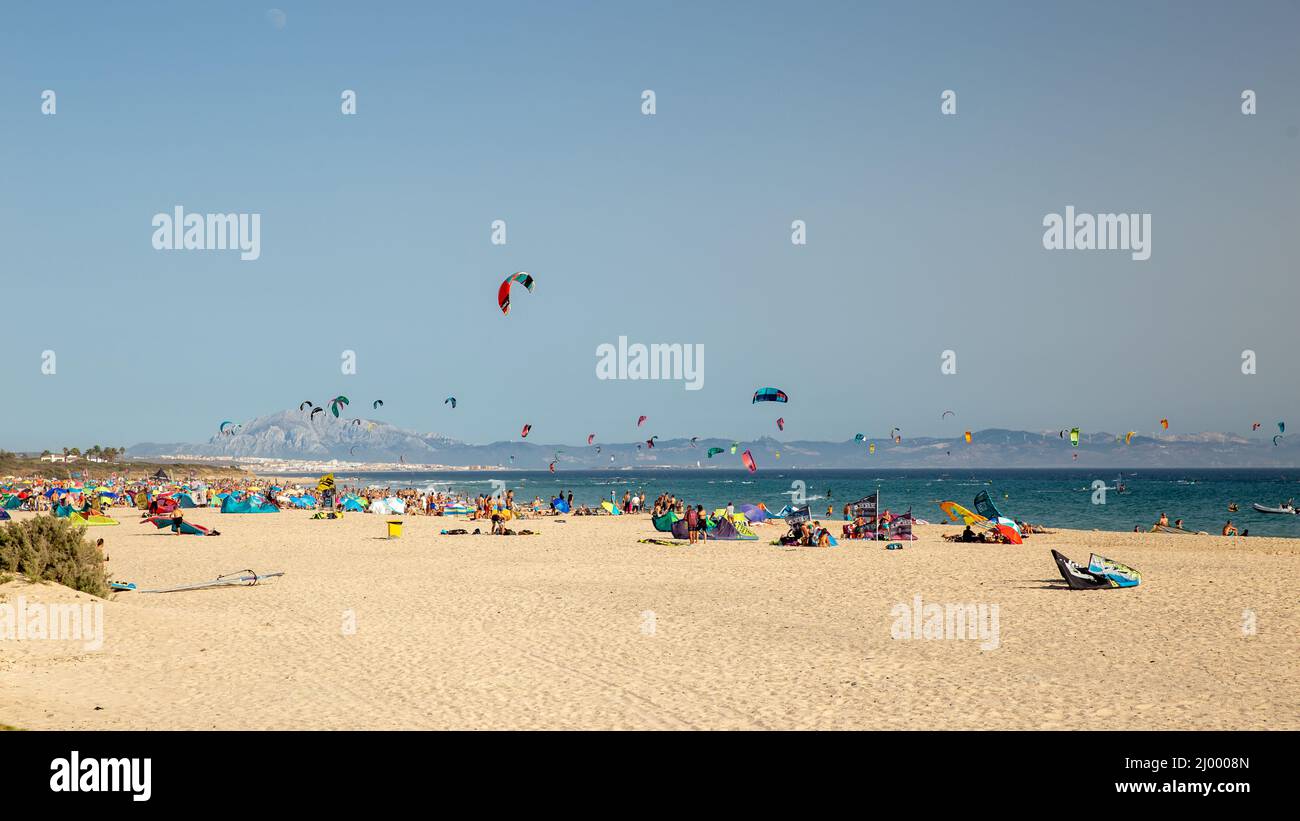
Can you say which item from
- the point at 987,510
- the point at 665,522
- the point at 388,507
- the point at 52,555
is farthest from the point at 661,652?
the point at 388,507

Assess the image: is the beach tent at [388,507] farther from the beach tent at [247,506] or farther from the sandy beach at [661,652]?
the sandy beach at [661,652]

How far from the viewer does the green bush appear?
13.0 meters

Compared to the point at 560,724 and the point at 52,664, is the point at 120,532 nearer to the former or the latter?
the point at 52,664

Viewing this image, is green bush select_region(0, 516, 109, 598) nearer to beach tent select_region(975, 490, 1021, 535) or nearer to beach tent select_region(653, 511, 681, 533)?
beach tent select_region(653, 511, 681, 533)

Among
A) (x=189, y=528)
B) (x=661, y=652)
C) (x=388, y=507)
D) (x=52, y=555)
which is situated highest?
(x=52, y=555)

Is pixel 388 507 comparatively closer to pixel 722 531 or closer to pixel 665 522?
pixel 665 522

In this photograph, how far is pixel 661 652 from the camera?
36.4 feet

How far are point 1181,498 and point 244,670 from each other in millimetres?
74404

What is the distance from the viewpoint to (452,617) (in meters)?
13.7

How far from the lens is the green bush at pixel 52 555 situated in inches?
→ 513

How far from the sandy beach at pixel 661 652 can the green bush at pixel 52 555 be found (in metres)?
0.63

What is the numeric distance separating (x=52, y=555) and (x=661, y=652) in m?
8.89

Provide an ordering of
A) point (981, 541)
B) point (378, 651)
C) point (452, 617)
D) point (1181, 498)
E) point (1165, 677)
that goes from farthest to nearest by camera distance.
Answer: point (1181, 498) → point (981, 541) → point (452, 617) → point (378, 651) → point (1165, 677)
